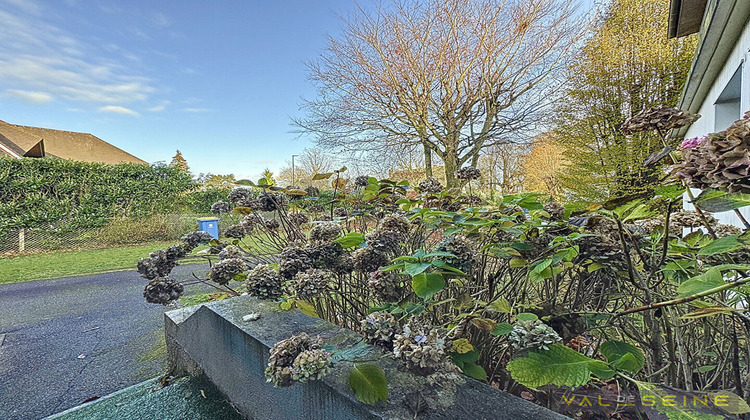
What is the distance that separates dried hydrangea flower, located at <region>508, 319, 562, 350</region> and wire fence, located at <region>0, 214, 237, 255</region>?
6.84 meters

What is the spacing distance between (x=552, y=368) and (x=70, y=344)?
11.5 ft

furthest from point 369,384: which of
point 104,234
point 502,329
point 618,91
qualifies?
point 104,234

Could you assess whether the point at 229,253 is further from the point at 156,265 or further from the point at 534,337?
the point at 534,337

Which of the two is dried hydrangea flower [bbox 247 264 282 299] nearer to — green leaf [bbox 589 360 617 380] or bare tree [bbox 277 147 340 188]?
green leaf [bbox 589 360 617 380]

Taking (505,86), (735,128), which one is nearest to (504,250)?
(735,128)

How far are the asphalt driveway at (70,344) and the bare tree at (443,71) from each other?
545 centimetres

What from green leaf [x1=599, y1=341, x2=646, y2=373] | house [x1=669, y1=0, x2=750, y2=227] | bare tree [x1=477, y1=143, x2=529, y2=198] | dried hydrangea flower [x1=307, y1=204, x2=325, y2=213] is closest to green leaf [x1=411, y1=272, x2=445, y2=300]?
green leaf [x1=599, y1=341, x2=646, y2=373]

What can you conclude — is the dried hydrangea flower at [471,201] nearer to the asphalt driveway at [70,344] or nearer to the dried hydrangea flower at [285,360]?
the dried hydrangea flower at [285,360]

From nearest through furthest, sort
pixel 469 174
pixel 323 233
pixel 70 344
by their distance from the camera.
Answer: pixel 323 233, pixel 469 174, pixel 70 344

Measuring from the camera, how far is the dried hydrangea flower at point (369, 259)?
3.23 ft

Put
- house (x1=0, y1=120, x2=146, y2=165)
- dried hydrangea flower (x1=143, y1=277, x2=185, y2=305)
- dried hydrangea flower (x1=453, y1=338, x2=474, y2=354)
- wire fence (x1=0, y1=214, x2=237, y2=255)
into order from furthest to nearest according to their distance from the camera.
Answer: house (x1=0, y1=120, x2=146, y2=165) → wire fence (x1=0, y1=214, x2=237, y2=255) → dried hydrangea flower (x1=143, y1=277, x2=185, y2=305) → dried hydrangea flower (x1=453, y1=338, x2=474, y2=354)

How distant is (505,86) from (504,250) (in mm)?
7396

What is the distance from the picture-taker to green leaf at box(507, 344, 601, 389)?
0.55 metres

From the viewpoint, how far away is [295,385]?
920mm
